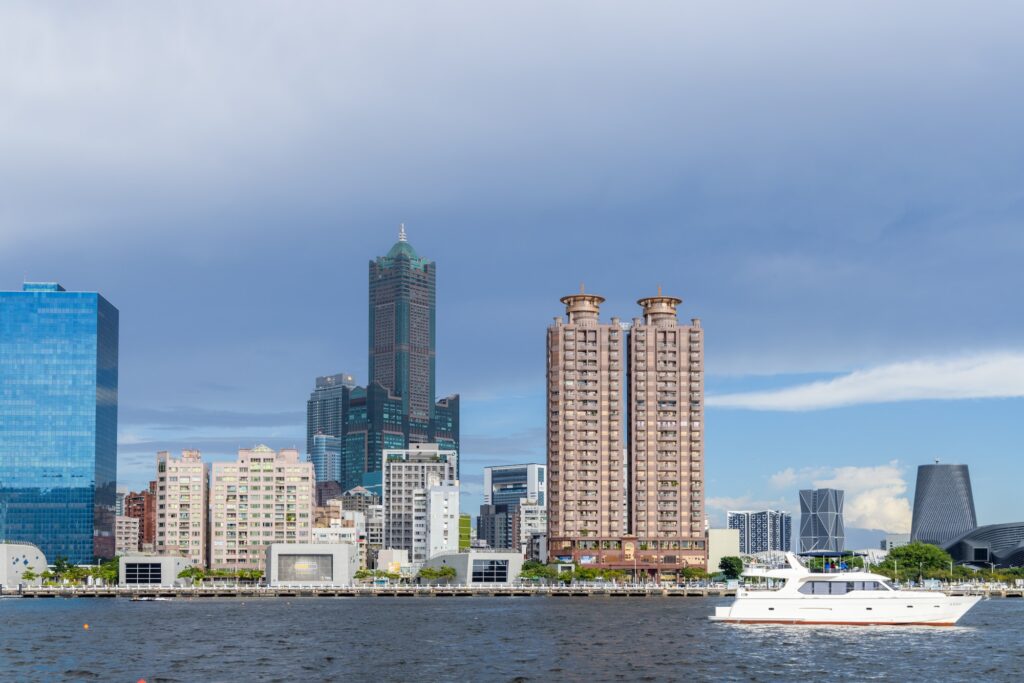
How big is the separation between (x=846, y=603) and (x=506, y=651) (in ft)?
143

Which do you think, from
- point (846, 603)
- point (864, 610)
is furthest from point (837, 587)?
point (864, 610)

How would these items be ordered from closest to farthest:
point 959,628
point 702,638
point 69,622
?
1. point 702,638
2. point 959,628
3. point 69,622

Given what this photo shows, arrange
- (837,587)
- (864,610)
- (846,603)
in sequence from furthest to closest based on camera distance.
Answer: (837,587)
(864,610)
(846,603)

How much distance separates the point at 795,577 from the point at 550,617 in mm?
50251

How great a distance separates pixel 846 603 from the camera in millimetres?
146000

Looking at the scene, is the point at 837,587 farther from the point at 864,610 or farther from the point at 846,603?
the point at 864,610

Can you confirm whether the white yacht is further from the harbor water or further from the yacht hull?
the harbor water

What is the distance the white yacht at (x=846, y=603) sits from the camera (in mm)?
145750

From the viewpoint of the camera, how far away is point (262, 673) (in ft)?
346

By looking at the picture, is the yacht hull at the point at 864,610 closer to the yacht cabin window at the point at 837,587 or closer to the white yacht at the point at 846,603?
the white yacht at the point at 846,603

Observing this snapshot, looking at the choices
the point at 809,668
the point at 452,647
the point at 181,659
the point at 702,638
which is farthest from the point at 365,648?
the point at 809,668

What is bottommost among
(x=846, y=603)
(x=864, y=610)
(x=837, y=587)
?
(x=864, y=610)

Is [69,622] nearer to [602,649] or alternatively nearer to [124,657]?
[124,657]

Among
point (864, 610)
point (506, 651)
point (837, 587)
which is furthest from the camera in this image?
point (837, 587)
